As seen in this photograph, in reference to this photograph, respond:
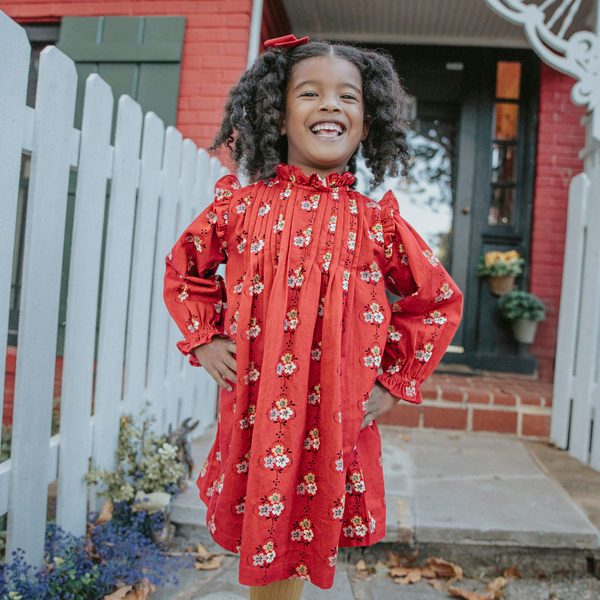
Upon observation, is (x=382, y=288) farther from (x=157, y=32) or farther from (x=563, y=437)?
(x=157, y=32)

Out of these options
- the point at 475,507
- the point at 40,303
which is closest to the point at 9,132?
the point at 40,303

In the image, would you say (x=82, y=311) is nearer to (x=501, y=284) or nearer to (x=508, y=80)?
(x=501, y=284)

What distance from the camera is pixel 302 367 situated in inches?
46.2

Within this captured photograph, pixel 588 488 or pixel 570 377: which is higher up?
pixel 570 377

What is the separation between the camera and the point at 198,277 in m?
1.39

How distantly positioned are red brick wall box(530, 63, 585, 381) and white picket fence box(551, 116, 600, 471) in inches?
43.3

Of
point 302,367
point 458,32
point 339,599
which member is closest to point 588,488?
point 339,599

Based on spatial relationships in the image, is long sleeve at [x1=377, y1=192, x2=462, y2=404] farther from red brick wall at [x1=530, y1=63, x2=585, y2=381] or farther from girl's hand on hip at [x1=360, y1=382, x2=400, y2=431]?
red brick wall at [x1=530, y1=63, x2=585, y2=381]

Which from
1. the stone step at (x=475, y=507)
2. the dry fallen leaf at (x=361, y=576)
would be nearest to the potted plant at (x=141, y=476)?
the stone step at (x=475, y=507)

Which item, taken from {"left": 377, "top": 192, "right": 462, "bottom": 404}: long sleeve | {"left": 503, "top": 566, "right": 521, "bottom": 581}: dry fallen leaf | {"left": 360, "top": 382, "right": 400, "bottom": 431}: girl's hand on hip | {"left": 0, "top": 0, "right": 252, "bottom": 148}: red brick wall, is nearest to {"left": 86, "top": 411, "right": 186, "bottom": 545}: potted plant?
{"left": 360, "top": 382, "right": 400, "bottom": 431}: girl's hand on hip

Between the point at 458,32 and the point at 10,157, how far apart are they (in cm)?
→ 403

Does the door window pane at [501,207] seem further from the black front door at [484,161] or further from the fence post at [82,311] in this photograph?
the fence post at [82,311]

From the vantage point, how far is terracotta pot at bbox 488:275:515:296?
425 centimetres

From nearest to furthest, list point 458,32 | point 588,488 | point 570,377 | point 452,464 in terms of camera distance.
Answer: point 588,488 → point 452,464 → point 570,377 → point 458,32
